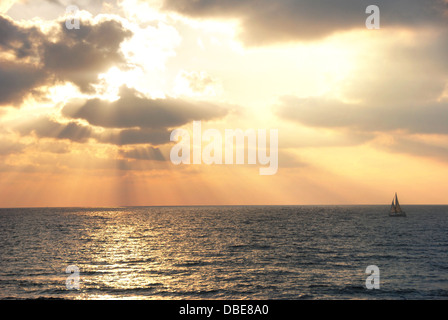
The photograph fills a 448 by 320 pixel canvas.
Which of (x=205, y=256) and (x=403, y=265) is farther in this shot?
(x=205, y=256)

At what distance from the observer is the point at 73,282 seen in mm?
38875

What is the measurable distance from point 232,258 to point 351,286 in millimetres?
22001

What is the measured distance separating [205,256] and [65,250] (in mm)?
28008

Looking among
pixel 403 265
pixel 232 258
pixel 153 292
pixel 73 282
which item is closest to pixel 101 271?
pixel 73 282
